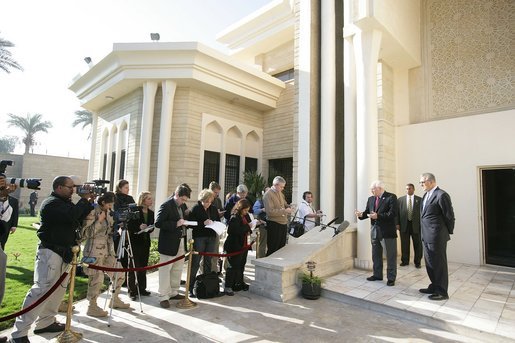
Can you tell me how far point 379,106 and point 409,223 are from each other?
3.02 m

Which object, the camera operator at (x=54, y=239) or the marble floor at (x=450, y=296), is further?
the marble floor at (x=450, y=296)

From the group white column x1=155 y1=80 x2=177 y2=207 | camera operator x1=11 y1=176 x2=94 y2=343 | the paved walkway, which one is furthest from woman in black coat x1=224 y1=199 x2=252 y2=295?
white column x1=155 y1=80 x2=177 y2=207

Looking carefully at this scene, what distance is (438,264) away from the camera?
457 centimetres

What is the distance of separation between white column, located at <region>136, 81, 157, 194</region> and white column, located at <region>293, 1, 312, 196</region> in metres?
5.62

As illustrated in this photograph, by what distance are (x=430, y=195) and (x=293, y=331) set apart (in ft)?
9.85

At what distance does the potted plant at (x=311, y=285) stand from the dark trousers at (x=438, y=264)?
5.70 ft

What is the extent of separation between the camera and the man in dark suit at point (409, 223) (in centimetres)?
688

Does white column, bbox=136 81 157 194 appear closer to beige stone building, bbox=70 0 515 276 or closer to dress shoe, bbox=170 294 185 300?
beige stone building, bbox=70 0 515 276

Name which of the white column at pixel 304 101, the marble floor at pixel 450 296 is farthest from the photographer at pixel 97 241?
the white column at pixel 304 101

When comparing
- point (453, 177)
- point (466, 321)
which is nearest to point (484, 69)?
point (453, 177)

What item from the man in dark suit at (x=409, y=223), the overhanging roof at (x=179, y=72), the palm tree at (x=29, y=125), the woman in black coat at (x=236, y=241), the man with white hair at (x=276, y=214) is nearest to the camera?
the woman in black coat at (x=236, y=241)

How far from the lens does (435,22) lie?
837cm

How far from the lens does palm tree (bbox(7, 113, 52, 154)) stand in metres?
34.7

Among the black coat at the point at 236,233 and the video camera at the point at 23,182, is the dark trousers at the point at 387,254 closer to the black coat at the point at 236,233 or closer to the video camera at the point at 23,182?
the black coat at the point at 236,233
